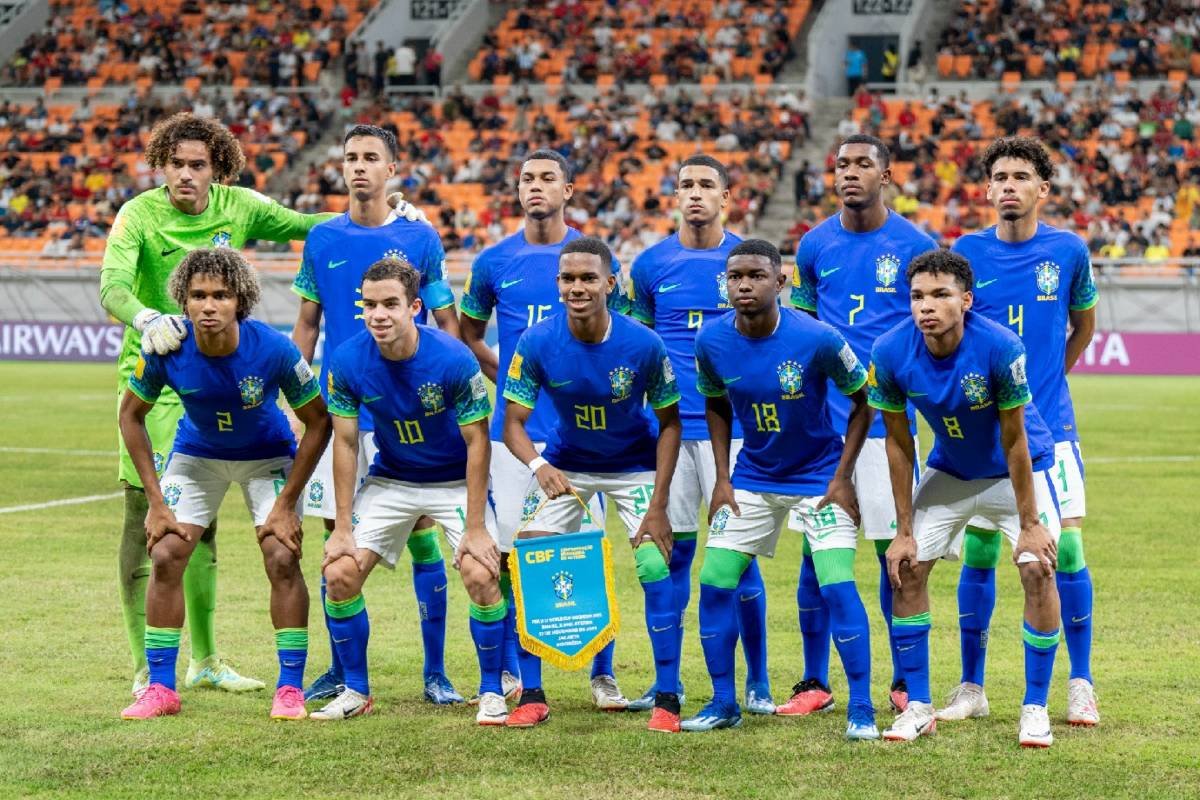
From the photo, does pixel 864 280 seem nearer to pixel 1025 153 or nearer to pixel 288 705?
pixel 1025 153

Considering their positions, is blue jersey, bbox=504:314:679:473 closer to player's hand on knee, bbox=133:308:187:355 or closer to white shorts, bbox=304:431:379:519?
Result: white shorts, bbox=304:431:379:519

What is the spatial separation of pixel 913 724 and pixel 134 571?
3.53 metres

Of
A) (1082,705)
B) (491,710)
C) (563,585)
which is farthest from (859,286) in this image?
(491,710)

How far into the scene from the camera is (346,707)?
23.1 ft

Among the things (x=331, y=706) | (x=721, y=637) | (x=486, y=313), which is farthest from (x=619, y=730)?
(x=486, y=313)

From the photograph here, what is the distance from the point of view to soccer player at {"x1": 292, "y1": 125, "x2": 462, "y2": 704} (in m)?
7.59

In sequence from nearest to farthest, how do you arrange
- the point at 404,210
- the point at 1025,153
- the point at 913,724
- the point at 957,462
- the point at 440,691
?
the point at 913,724, the point at 957,462, the point at 1025,153, the point at 440,691, the point at 404,210

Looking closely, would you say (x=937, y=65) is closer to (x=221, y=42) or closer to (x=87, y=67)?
(x=221, y=42)

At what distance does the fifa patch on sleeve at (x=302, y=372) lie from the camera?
7109 millimetres

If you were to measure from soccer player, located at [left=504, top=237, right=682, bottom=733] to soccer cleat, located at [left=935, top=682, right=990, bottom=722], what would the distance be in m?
1.13

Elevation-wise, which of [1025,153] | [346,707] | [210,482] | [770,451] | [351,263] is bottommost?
[346,707]

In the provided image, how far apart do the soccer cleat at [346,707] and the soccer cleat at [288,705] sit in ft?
0.18

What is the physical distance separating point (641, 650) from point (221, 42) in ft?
126

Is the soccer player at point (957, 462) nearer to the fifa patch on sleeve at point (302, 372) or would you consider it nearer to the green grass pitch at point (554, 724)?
the green grass pitch at point (554, 724)
